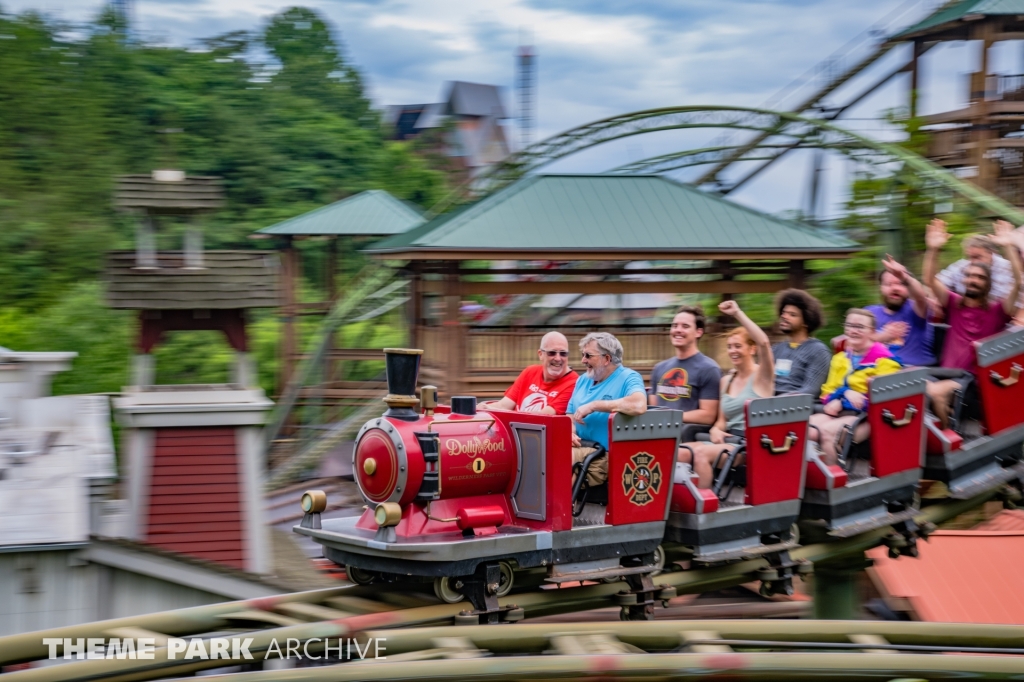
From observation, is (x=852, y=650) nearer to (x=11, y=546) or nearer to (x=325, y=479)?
(x=11, y=546)

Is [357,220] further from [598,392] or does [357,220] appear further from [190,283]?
[598,392]

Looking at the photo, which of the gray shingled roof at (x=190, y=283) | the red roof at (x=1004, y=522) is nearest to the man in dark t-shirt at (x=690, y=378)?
the gray shingled roof at (x=190, y=283)

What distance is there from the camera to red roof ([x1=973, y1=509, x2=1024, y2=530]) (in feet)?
37.3

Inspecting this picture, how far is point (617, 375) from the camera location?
584 centimetres

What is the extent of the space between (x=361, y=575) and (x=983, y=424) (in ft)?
15.5

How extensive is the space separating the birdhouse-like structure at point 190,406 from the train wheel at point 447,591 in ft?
15.8

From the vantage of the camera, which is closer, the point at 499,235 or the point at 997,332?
the point at 997,332

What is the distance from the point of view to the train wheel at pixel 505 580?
537cm

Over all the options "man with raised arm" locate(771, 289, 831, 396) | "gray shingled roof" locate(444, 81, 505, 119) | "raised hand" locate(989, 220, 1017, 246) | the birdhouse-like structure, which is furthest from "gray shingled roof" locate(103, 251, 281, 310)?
"gray shingled roof" locate(444, 81, 505, 119)

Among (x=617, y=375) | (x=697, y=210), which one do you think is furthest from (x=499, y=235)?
(x=617, y=375)

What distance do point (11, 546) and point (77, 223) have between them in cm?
1565

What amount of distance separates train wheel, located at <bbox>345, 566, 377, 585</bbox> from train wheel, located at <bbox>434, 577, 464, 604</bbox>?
481 mm

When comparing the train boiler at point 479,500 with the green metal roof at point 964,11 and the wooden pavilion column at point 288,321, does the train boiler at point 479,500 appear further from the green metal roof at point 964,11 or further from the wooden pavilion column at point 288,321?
the green metal roof at point 964,11

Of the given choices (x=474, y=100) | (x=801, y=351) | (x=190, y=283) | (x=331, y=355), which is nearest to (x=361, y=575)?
(x=801, y=351)
